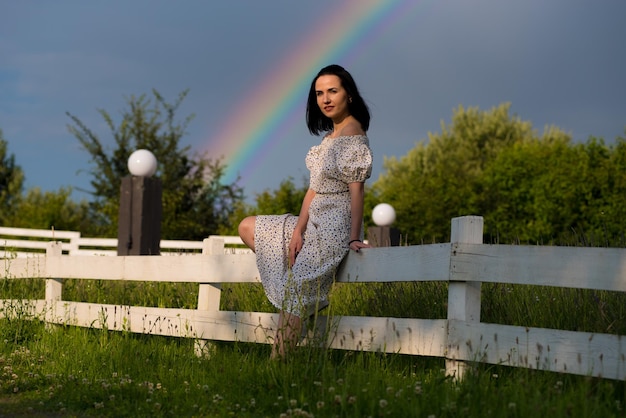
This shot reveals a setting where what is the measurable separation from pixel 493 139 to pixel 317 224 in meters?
40.9

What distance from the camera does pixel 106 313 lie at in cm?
693

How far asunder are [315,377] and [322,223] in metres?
1.11

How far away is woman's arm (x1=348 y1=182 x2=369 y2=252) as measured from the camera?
5.02 metres

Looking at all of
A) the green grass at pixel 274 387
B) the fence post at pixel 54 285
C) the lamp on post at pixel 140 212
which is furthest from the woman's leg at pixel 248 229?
the lamp on post at pixel 140 212

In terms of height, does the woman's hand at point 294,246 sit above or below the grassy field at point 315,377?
above

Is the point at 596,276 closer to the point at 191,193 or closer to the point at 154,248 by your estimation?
the point at 154,248

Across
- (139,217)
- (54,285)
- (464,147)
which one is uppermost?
(464,147)

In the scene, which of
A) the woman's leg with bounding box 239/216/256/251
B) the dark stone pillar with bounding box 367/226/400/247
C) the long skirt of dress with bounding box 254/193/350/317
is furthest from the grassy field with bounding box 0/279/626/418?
the dark stone pillar with bounding box 367/226/400/247

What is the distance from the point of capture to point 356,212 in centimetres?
501

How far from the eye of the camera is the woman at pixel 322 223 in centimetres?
502

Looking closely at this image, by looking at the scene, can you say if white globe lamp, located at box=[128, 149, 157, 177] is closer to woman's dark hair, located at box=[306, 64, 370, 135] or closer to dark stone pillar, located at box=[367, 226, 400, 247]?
dark stone pillar, located at box=[367, 226, 400, 247]

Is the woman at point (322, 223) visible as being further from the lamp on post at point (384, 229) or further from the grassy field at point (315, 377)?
the lamp on post at point (384, 229)

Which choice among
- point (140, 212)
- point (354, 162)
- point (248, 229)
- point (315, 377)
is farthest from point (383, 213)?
point (315, 377)

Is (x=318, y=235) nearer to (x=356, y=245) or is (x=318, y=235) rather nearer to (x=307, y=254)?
(x=307, y=254)
